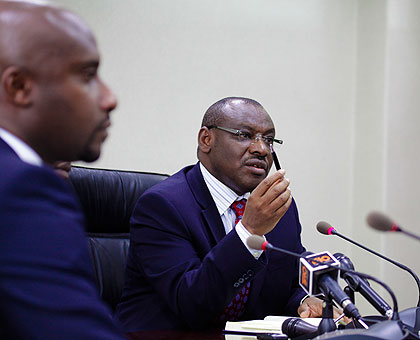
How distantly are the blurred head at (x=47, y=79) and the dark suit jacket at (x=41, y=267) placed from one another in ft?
0.43

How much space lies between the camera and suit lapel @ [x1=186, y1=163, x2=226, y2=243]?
188cm

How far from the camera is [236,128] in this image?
81.0 inches

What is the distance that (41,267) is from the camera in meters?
0.57

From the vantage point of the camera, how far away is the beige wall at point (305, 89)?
9.37 ft

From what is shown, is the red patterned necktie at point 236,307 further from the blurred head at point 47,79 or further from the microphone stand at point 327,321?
the blurred head at point 47,79

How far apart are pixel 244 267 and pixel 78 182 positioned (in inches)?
32.1

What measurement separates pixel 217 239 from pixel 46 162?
114 cm

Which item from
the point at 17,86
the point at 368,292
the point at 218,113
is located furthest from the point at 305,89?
the point at 17,86

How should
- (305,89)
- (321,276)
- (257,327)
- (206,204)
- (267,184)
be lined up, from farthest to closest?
1. (305,89)
2. (206,204)
3. (267,184)
4. (257,327)
5. (321,276)

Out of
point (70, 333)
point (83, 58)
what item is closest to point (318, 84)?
point (83, 58)

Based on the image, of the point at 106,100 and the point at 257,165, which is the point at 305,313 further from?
the point at 106,100

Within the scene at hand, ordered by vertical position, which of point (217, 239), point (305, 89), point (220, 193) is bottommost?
point (217, 239)

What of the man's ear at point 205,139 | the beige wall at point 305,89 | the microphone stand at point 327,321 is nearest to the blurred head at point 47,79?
the microphone stand at point 327,321

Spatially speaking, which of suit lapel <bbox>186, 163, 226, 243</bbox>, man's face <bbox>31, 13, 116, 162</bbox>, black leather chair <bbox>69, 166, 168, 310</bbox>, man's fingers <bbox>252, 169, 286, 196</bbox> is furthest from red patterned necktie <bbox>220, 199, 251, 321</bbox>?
man's face <bbox>31, 13, 116, 162</bbox>
